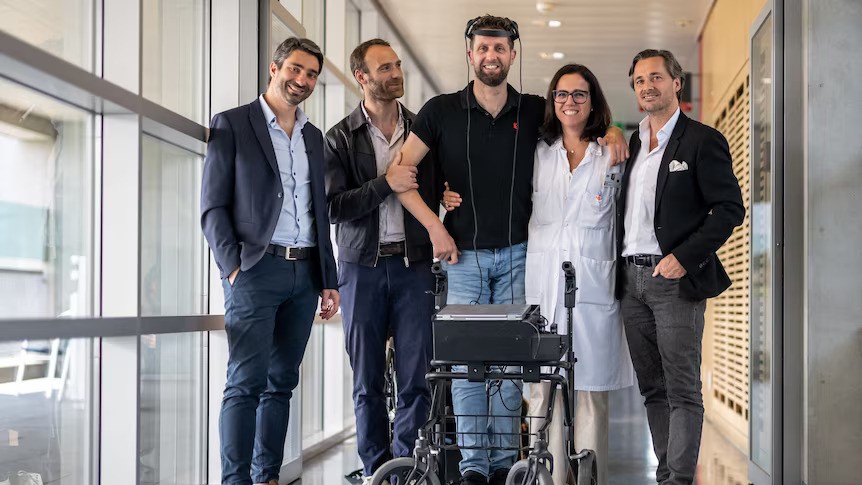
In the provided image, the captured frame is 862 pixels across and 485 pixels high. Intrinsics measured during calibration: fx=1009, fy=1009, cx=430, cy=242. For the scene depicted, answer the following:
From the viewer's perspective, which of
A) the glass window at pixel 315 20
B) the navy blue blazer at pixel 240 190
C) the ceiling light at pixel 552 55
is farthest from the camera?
the ceiling light at pixel 552 55

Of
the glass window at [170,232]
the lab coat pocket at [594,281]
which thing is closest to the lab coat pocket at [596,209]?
the lab coat pocket at [594,281]

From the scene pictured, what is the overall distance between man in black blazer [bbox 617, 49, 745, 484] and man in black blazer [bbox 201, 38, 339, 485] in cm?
108

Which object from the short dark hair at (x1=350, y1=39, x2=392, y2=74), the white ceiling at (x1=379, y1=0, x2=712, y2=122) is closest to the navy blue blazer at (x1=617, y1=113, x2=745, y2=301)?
the short dark hair at (x1=350, y1=39, x2=392, y2=74)

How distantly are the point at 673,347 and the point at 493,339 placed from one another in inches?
37.5

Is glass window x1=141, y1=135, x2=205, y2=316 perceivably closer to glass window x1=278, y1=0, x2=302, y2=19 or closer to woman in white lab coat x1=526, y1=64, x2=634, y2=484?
woman in white lab coat x1=526, y1=64, x2=634, y2=484

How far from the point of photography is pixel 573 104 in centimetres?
357

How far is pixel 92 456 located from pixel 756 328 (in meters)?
3.03

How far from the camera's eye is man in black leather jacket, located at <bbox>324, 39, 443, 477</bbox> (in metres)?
3.74

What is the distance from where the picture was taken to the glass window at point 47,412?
2.71 m

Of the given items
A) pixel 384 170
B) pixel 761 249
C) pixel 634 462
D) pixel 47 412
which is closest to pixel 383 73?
pixel 384 170

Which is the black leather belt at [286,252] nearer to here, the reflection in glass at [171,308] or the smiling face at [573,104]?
the reflection in glass at [171,308]

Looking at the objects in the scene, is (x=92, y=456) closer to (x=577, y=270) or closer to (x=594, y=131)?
(x=577, y=270)

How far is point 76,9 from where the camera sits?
295 centimetres

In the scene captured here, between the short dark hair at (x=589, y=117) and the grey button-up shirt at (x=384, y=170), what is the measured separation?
0.59 metres
